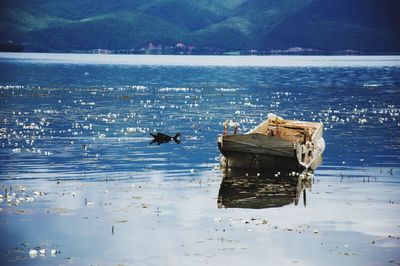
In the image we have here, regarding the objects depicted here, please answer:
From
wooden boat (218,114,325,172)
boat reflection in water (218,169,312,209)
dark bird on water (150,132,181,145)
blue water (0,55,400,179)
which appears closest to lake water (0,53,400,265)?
blue water (0,55,400,179)

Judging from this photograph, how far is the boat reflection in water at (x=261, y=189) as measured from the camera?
36.2 meters

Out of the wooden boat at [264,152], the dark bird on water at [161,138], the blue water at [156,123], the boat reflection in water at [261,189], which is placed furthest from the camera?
the dark bird on water at [161,138]

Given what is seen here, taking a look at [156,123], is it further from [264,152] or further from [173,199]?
[173,199]

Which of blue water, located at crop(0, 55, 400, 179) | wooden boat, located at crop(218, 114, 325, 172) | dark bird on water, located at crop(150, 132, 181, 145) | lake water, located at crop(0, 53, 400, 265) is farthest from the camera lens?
dark bird on water, located at crop(150, 132, 181, 145)

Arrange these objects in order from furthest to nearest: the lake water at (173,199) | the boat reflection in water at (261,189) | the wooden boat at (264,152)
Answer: the wooden boat at (264,152), the boat reflection in water at (261,189), the lake water at (173,199)

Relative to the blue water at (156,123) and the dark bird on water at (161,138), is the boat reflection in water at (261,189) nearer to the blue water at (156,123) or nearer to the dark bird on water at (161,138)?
the blue water at (156,123)

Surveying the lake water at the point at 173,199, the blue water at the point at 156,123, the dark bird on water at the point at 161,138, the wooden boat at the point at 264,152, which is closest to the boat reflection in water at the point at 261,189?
the lake water at the point at 173,199

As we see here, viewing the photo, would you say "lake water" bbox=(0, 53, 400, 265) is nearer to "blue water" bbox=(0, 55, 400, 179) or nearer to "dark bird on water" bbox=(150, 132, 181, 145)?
"blue water" bbox=(0, 55, 400, 179)

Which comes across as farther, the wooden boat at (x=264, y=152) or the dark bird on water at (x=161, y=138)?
the dark bird on water at (x=161, y=138)

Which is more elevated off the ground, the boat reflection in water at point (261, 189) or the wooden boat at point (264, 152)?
the wooden boat at point (264, 152)

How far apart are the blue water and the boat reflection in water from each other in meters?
3.84

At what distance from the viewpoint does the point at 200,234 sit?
A: 30234mm

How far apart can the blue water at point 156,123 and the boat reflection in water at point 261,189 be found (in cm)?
384

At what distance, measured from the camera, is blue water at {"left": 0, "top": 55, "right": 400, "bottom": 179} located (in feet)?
159
